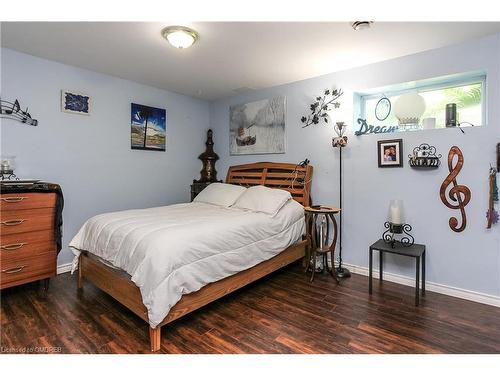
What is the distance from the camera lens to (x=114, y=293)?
2.18m

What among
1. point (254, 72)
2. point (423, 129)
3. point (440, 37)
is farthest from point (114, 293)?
point (440, 37)

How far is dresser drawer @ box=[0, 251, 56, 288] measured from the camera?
2.38m

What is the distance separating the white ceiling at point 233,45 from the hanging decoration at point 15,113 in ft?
1.78

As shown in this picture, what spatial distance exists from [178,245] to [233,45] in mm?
1851

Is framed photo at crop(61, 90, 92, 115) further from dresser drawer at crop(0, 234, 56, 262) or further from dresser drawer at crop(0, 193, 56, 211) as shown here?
dresser drawer at crop(0, 234, 56, 262)

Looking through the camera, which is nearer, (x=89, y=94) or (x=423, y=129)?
(x=423, y=129)

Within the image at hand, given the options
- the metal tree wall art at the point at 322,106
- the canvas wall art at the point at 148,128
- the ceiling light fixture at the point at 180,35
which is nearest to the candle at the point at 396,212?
the metal tree wall art at the point at 322,106

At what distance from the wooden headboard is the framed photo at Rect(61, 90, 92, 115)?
205cm

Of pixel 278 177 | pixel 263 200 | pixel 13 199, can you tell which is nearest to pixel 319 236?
pixel 263 200

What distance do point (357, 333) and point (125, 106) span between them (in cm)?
356

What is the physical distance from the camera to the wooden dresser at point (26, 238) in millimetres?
2363

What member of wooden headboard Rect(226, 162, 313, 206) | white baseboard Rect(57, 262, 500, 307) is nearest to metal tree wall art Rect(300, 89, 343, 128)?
wooden headboard Rect(226, 162, 313, 206)
